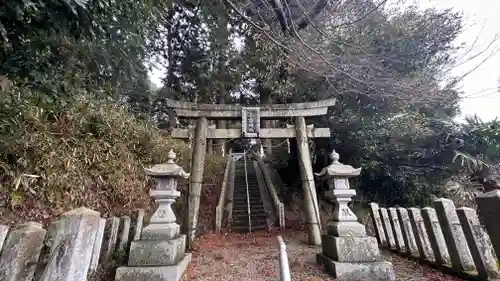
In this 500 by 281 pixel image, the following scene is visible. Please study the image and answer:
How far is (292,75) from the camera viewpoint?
8.46 meters

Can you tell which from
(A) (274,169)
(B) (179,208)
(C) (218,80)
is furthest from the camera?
(A) (274,169)

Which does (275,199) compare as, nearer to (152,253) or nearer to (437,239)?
(437,239)

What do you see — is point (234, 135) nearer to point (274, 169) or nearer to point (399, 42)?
point (399, 42)

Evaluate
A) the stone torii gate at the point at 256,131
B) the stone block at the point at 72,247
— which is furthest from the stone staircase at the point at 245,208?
the stone block at the point at 72,247

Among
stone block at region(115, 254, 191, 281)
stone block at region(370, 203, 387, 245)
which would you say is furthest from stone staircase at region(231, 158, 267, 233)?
stone block at region(115, 254, 191, 281)

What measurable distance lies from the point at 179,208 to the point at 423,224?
19.9 feet

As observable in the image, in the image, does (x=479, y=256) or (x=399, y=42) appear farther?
(x=399, y=42)

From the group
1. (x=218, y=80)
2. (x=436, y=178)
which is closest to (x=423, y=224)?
(x=436, y=178)

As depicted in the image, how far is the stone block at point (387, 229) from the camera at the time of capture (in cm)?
530

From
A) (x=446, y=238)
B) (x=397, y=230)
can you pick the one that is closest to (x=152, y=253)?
(x=446, y=238)

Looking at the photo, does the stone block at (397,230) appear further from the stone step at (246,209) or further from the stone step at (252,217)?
the stone step at (246,209)

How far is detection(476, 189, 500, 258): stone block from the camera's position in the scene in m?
2.60

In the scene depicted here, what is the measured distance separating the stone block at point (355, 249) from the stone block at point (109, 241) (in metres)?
3.09

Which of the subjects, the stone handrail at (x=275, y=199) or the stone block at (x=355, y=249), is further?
the stone handrail at (x=275, y=199)
